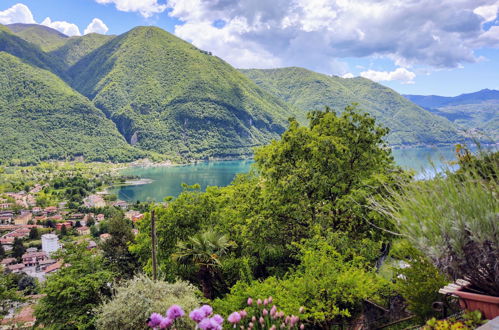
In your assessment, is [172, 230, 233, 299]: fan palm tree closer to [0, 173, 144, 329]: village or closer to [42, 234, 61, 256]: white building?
[0, 173, 144, 329]: village

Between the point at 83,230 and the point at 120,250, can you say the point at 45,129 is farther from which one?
the point at 120,250

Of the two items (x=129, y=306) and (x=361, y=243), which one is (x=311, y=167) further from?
(x=129, y=306)

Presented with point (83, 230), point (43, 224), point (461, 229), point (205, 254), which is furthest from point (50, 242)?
point (461, 229)

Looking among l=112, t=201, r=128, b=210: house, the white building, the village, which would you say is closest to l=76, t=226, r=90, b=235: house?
the village

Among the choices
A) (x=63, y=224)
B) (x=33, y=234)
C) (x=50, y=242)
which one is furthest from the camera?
(x=63, y=224)

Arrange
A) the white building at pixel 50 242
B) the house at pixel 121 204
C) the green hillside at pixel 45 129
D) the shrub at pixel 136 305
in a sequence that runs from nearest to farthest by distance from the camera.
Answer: the shrub at pixel 136 305, the white building at pixel 50 242, the house at pixel 121 204, the green hillside at pixel 45 129

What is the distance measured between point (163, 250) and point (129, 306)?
22.8ft

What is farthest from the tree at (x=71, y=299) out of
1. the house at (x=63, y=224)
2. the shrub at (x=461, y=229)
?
the house at (x=63, y=224)

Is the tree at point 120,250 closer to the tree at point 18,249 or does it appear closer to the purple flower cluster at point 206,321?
the purple flower cluster at point 206,321

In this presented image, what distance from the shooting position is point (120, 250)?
65.6 ft

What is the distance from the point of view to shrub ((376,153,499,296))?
9.04 ft

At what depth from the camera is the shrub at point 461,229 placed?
2.75m

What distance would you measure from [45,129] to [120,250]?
186493mm

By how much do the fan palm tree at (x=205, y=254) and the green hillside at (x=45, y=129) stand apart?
163m
